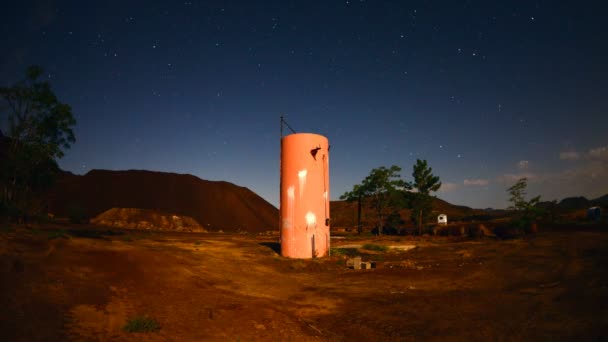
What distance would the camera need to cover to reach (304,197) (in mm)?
17109

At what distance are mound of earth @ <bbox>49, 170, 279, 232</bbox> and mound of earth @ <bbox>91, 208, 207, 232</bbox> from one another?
14.3ft

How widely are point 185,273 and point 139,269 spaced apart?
1613mm


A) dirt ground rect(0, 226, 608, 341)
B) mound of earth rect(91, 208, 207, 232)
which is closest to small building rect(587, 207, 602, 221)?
dirt ground rect(0, 226, 608, 341)

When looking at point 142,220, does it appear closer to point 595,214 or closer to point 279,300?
point 279,300

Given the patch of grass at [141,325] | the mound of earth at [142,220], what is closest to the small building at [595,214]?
the patch of grass at [141,325]

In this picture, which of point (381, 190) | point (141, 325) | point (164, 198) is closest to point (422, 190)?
point (381, 190)

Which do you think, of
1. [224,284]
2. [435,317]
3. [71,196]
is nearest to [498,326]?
[435,317]

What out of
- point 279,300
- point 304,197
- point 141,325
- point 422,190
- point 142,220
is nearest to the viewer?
point 141,325

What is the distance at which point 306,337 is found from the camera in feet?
19.7

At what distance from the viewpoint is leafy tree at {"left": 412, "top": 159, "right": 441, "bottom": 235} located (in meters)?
35.9

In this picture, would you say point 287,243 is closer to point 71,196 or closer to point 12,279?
point 12,279

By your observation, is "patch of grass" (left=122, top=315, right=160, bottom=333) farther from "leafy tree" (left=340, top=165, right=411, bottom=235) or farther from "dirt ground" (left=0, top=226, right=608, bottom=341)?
"leafy tree" (left=340, top=165, right=411, bottom=235)

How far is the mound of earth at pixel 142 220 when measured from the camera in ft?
159

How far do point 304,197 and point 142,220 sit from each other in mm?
43887
